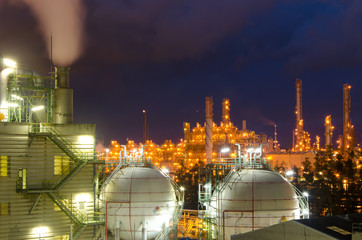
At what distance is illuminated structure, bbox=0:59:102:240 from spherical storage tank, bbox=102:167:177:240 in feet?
5.79

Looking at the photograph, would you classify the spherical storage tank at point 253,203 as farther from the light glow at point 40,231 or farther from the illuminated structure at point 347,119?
the illuminated structure at point 347,119

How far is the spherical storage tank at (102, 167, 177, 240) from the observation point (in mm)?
29844

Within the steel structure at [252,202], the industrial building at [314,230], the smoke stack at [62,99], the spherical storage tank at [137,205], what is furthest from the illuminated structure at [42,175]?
the industrial building at [314,230]

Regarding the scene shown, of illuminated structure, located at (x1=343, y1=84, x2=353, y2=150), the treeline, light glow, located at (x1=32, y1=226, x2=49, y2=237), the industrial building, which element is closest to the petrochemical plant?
light glow, located at (x1=32, y1=226, x2=49, y2=237)

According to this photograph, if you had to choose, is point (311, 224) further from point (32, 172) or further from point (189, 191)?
point (189, 191)

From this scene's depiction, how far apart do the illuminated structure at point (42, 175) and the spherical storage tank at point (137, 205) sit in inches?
69.5

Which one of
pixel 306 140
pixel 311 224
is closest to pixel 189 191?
pixel 311 224

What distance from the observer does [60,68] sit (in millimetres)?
35062

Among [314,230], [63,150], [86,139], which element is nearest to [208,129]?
[86,139]

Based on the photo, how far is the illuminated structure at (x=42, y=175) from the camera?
29547 mm

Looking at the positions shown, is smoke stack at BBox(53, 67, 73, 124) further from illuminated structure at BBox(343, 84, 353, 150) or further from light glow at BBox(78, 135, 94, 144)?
illuminated structure at BBox(343, 84, 353, 150)

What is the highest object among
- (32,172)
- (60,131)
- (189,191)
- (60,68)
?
(60,68)

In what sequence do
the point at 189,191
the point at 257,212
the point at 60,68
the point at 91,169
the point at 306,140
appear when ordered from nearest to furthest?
1. the point at 257,212
2. the point at 91,169
3. the point at 60,68
4. the point at 189,191
5. the point at 306,140

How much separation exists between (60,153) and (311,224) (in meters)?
18.6
